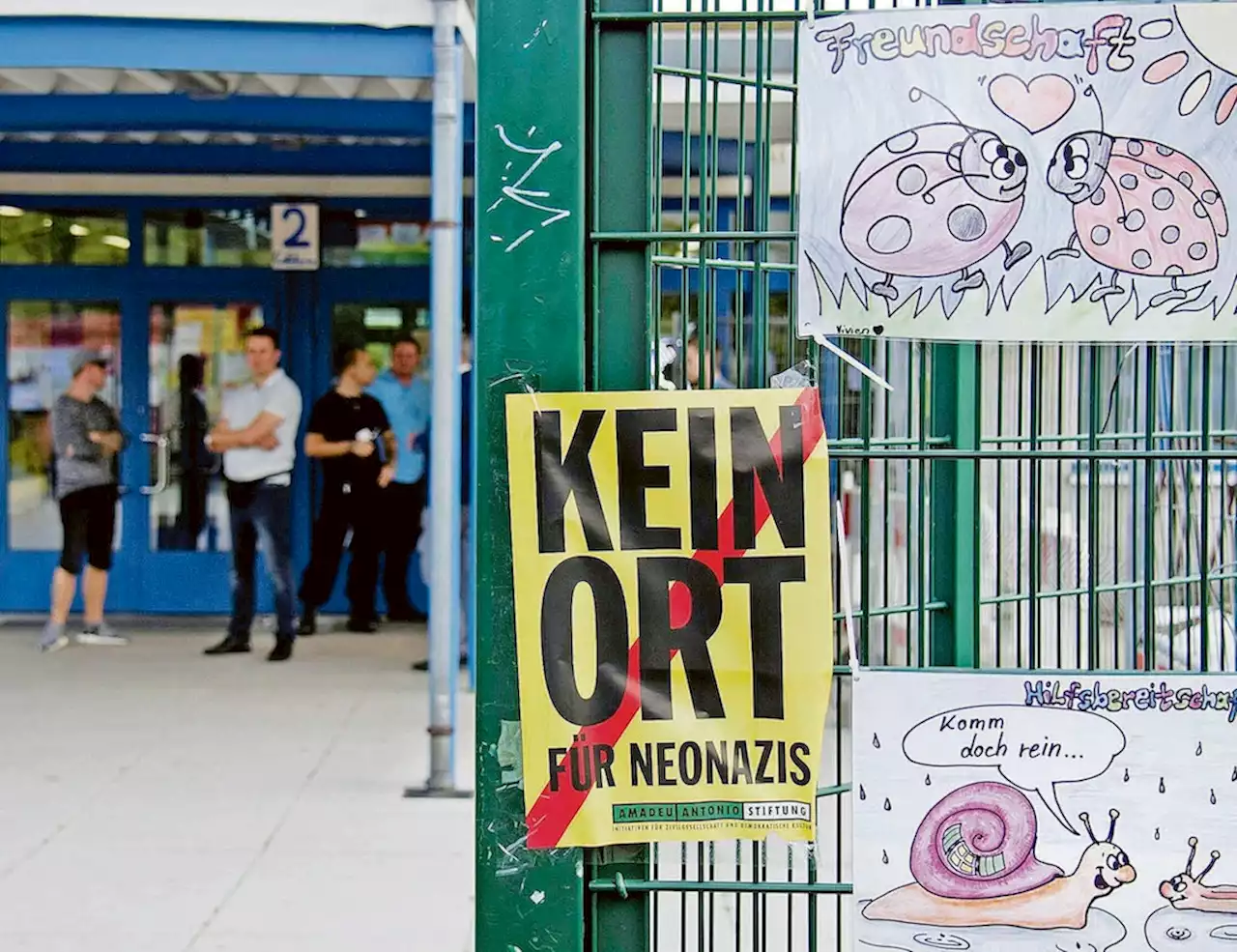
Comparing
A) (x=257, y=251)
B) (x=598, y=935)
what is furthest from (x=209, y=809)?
(x=257, y=251)

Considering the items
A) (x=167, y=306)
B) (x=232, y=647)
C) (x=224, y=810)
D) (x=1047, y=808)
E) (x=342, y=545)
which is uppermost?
(x=167, y=306)

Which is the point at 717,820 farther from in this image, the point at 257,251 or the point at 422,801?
the point at 257,251

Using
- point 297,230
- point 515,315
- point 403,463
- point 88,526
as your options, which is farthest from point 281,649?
point 515,315

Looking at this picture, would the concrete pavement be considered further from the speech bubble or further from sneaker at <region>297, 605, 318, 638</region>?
the speech bubble

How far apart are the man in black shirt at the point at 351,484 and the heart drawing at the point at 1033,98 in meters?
7.54

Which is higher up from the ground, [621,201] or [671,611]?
[621,201]

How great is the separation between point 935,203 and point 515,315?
2.13 feet

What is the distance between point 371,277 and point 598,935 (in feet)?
28.0

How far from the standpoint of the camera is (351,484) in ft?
32.9

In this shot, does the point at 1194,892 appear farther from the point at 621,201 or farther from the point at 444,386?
the point at 444,386

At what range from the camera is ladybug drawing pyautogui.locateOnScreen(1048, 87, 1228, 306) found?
235cm

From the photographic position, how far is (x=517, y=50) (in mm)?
2383

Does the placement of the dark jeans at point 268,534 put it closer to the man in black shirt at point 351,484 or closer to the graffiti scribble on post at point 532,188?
the man in black shirt at point 351,484

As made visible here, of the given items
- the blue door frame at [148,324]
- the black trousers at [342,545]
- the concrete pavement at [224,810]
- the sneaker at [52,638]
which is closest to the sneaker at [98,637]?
the sneaker at [52,638]
